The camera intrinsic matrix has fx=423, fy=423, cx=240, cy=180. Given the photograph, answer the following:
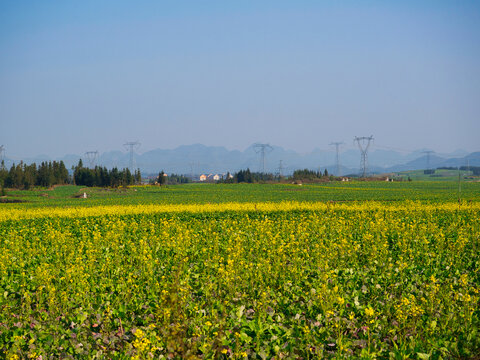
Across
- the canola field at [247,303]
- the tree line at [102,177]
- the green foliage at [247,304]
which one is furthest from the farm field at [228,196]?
the green foliage at [247,304]

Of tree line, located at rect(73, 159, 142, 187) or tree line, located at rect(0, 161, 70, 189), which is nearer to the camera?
tree line, located at rect(0, 161, 70, 189)

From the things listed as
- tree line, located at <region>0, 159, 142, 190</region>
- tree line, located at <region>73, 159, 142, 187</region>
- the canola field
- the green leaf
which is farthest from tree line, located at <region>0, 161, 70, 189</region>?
the green leaf

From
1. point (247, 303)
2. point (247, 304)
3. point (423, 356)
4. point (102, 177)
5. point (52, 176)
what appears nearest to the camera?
point (423, 356)

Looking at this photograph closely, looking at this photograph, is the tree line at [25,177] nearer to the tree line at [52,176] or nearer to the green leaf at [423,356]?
the tree line at [52,176]

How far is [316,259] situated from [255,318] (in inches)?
183

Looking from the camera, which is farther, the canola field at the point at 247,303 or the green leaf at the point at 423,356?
the canola field at the point at 247,303

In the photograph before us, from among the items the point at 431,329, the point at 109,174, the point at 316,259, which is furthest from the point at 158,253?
the point at 109,174

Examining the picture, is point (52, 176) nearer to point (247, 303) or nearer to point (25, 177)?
point (25, 177)

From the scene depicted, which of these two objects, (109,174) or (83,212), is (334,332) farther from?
(109,174)

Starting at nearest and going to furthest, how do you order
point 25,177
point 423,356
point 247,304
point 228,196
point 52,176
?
point 423,356, point 247,304, point 228,196, point 25,177, point 52,176

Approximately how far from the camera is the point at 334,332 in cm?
810

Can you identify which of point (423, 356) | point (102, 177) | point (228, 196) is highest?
point (102, 177)

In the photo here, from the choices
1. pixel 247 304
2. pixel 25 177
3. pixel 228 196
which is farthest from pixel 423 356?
pixel 25 177

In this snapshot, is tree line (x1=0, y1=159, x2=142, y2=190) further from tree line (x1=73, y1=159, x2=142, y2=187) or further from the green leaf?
the green leaf
